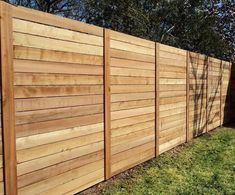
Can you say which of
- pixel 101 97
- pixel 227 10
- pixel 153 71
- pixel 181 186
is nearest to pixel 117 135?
pixel 101 97

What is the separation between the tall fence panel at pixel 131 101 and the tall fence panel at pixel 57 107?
32cm

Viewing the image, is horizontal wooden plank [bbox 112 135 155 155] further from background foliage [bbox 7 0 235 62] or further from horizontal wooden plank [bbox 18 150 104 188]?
background foliage [bbox 7 0 235 62]

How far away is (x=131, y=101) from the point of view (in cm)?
438

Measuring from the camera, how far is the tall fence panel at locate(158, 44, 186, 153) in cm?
531

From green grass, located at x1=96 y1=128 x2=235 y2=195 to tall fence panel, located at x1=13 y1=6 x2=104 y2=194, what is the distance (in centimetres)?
49

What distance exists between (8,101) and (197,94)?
16.8ft

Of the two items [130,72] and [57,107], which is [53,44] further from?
[130,72]

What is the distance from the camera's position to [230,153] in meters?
5.88

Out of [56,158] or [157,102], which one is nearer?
[56,158]

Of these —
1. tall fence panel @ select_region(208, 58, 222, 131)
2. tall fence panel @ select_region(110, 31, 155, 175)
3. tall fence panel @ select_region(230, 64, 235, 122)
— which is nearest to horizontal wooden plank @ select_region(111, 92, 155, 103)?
tall fence panel @ select_region(110, 31, 155, 175)

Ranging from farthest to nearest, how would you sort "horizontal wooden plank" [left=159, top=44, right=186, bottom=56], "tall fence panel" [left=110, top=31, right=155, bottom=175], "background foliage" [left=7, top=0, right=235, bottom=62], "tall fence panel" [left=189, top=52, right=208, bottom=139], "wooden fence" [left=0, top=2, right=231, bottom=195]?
"background foliage" [left=7, top=0, right=235, bottom=62]
"tall fence panel" [left=189, top=52, right=208, bottom=139]
"horizontal wooden plank" [left=159, top=44, right=186, bottom=56]
"tall fence panel" [left=110, top=31, right=155, bottom=175]
"wooden fence" [left=0, top=2, right=231, bottom=195]

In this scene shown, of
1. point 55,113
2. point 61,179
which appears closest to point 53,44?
point 55,113

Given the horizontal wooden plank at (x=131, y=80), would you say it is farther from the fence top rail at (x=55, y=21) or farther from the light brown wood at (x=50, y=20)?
the light brown wood at (x=50, y=20)

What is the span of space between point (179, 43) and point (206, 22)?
153cm
